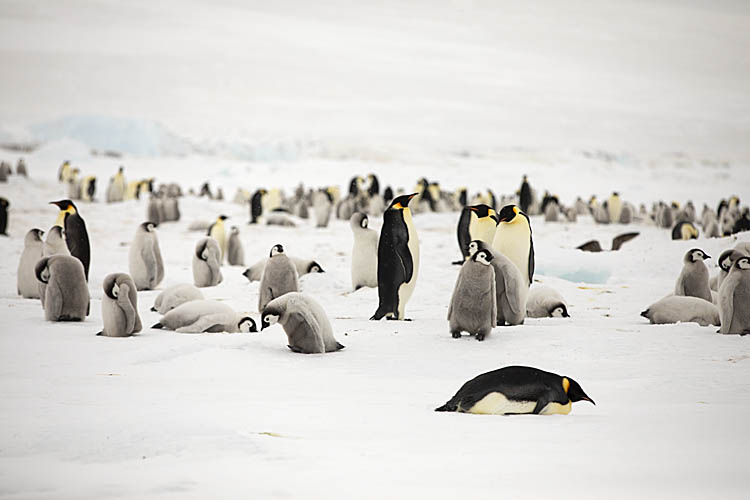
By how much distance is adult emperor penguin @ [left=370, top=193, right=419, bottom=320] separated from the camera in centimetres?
636

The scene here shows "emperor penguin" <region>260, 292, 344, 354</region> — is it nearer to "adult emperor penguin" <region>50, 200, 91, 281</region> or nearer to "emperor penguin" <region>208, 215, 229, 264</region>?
"adult emperor penguin" <region>50, 200, 91, 281</region>

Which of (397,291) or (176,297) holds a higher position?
(397,291)

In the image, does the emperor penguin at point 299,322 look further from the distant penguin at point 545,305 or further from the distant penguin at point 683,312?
the distant penguin at point 683,312

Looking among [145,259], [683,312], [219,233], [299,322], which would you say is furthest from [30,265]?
[683,312]

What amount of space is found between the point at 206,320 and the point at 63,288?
1182mm

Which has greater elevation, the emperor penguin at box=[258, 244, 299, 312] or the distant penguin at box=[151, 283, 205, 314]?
the emperor penguin at box=[258, 244, 299, 312]

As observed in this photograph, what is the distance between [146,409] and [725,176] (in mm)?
36304

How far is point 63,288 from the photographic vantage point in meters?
5.76

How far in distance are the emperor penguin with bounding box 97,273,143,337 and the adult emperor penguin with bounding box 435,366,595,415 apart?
2.69 m

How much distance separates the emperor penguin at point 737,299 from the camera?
4.89m

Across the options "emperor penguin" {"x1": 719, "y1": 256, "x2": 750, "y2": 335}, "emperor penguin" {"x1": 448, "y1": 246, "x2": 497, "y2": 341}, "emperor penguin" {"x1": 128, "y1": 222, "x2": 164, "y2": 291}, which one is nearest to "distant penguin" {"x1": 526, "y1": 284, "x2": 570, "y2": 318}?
"emperor penguin" {"x1": 448, "y1": 246, "x2": 497, "y2": 341}

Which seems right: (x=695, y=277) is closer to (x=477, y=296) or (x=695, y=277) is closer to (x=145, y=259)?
(x=477, y=296)

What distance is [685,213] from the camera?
61.4ft

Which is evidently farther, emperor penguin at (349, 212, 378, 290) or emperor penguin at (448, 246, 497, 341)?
emperor penguin at (349, 212, 378, 290)
